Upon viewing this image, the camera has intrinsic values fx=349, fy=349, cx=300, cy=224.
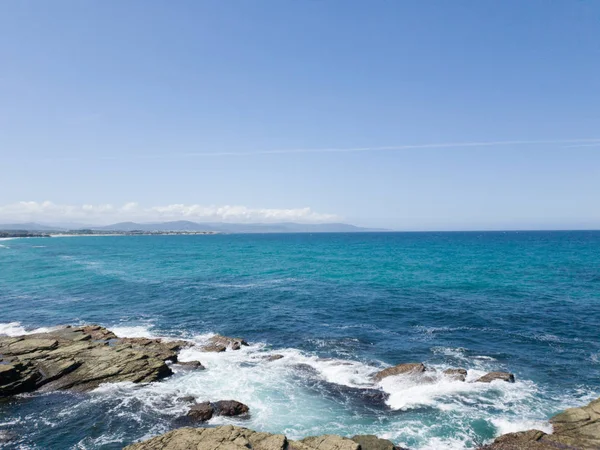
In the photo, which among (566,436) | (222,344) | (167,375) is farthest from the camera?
(222,344)

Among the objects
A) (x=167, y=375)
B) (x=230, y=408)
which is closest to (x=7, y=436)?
(x=167, y=375)

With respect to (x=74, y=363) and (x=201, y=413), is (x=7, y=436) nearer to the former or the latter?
(x=74, y=363)

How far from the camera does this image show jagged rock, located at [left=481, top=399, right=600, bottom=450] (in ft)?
61.5

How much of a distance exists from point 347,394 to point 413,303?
3053 centimetres

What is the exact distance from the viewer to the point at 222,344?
37.8m

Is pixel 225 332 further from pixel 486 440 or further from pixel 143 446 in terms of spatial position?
pixel 486 440

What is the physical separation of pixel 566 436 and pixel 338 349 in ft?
64.7

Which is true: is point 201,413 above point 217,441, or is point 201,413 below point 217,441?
below

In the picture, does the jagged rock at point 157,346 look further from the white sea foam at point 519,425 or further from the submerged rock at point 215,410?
the white sea foam at point 519,425

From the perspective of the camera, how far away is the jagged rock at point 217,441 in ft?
55.9

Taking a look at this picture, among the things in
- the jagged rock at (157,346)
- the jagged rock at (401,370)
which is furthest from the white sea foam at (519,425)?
the jagged rock at (157,346)

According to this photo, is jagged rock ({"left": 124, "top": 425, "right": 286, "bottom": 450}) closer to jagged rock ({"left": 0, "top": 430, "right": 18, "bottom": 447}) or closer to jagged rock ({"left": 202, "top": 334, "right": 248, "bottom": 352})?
jagged rock ({"left": 0, "top": 430, "right": 18, "bottom": 447})

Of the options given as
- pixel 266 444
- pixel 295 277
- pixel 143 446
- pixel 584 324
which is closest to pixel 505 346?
pixel 584 324

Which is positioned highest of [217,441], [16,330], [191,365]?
[217,441]
